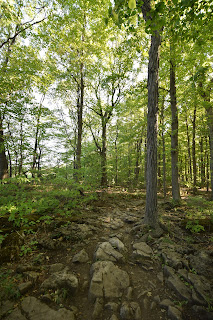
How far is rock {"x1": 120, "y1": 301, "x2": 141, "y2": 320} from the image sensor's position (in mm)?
2398

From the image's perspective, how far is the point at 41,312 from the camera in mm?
2371

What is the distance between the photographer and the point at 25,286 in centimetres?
271

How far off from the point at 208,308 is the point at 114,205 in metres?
6.32

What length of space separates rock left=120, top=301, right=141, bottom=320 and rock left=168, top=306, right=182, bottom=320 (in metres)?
0.54

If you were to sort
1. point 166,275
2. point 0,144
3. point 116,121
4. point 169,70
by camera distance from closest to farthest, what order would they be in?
point 166,275
point 0,144
point 169,70
point 116,121

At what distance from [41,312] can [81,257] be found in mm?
1411

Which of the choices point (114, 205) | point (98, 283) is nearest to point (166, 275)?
point (98, 283)

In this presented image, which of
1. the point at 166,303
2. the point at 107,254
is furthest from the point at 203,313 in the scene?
the point at 107,254

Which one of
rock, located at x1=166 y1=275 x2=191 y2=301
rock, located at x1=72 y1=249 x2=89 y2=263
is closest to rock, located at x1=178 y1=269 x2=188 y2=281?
rock, located at x1=166 y1=275 x2=191 y2=301

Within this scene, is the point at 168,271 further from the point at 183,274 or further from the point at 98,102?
the point at 98,102

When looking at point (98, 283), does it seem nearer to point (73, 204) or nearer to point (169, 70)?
point (73, 204)

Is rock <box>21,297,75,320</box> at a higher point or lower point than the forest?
lower

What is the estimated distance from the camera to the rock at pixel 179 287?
Answer: 8.56 ft

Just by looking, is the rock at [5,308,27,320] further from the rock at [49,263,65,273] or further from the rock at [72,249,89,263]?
the rock at [72,249,89,263]
